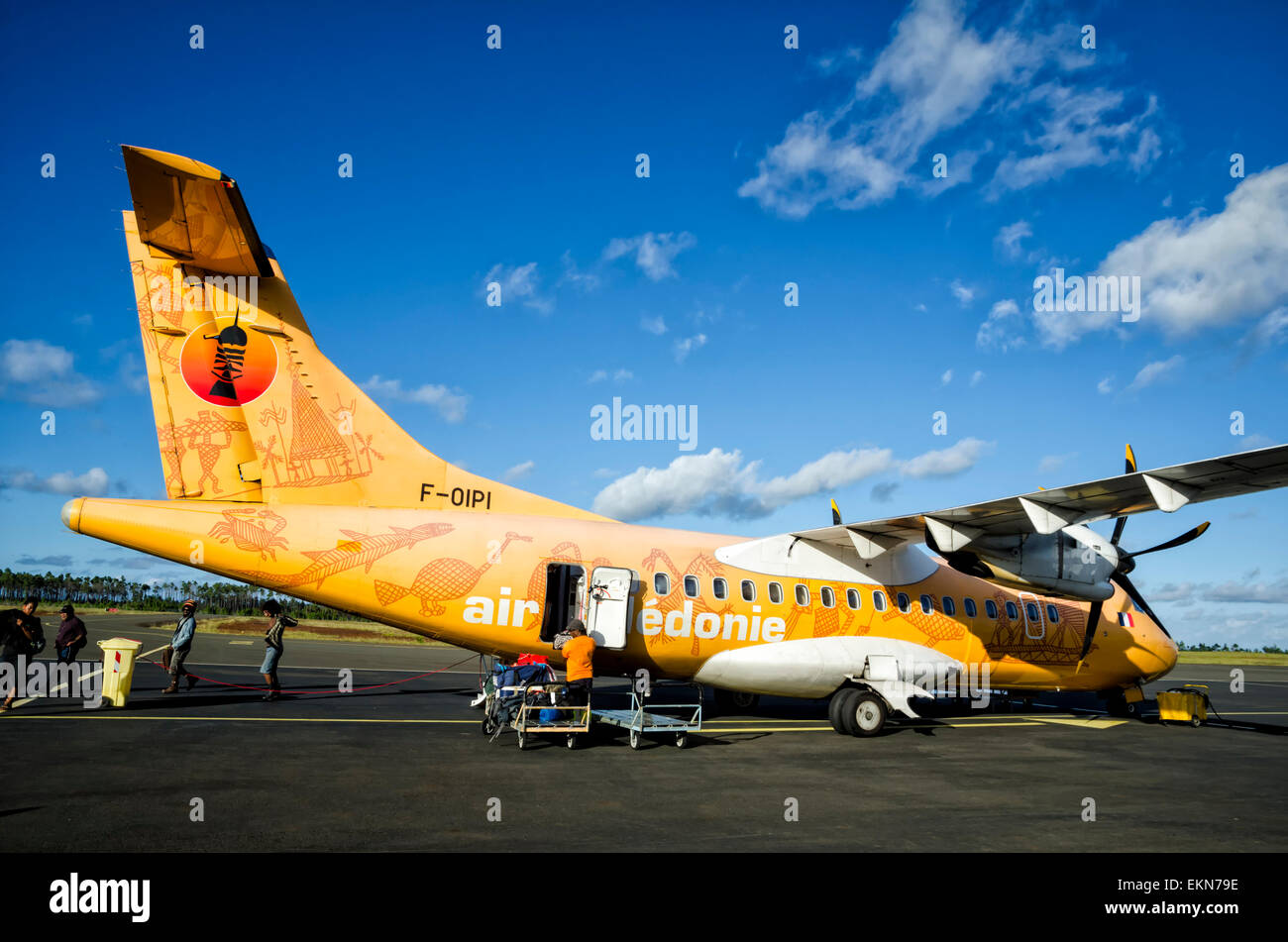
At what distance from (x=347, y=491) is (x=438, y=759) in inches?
186

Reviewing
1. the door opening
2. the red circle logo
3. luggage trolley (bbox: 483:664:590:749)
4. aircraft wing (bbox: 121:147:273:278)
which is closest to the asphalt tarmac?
luggage trolley (bbox: 483:664:590:749)

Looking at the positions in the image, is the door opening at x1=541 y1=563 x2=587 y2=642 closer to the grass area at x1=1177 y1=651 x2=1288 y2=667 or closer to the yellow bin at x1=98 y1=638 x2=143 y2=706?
the yellow bin at x1=98 y1=638 x2=143 y2=706

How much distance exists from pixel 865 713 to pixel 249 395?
40.2 ft

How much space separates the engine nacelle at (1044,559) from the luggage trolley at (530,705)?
25.0ft

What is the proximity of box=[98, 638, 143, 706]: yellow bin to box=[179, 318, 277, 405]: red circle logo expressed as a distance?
506cm

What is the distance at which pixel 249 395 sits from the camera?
1238 centimetres

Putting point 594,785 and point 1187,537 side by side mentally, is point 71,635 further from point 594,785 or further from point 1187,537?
point 1187,537

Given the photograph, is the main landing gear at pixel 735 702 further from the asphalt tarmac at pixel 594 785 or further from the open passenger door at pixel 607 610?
the open passenger door at pixel 607 610

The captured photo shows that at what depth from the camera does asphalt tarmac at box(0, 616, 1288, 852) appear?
6.91m

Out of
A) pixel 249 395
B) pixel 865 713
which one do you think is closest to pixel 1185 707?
pixel 865 713

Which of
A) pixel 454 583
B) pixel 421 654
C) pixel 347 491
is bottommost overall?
pixel 421 654
